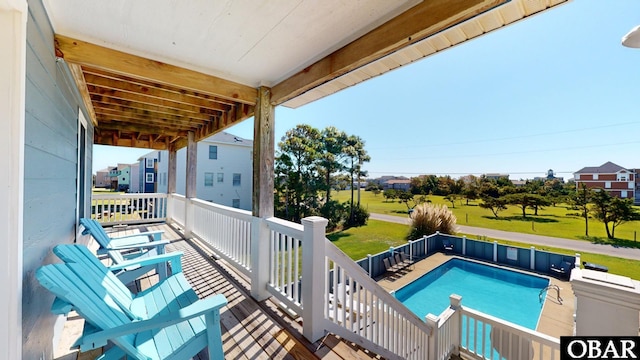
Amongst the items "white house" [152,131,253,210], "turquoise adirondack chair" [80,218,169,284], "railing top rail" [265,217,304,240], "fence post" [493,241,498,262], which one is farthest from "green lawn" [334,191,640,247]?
"railing top rail" [265,217,304,240]

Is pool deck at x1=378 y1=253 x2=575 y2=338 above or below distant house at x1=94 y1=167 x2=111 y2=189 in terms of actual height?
below

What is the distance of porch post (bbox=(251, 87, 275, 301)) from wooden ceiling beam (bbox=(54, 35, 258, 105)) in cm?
23

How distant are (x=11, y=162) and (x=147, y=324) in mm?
993

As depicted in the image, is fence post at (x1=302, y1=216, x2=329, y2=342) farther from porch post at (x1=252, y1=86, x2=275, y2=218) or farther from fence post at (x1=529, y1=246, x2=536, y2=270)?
fence post at (x1=529, y1=246, x2=536, y2=270)

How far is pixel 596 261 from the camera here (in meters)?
11.7

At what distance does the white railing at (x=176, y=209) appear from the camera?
6462 mm

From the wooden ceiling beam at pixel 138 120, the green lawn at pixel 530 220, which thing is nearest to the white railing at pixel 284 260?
the wooden ceiling beam at pixel 138 120

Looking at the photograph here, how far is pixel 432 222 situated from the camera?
14367 millimetres

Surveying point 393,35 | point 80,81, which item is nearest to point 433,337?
point 393,35

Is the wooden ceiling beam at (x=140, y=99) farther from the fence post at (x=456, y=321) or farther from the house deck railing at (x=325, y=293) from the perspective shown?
the fence post at (x=456, y=321)

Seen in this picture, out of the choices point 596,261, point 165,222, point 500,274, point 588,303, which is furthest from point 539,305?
point 165,222

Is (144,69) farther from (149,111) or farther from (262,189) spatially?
(149,111)

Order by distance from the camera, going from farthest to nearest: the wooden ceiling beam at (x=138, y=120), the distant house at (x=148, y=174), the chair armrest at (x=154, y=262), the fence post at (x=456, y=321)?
the distant house at (x=148, y=174) < the wooden ceiling beam at (x=138, y=120) < the fence post at (x=456, y=321) < the chair armrest at (x=154, y=262)

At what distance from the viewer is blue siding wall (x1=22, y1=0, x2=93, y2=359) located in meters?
1.27
